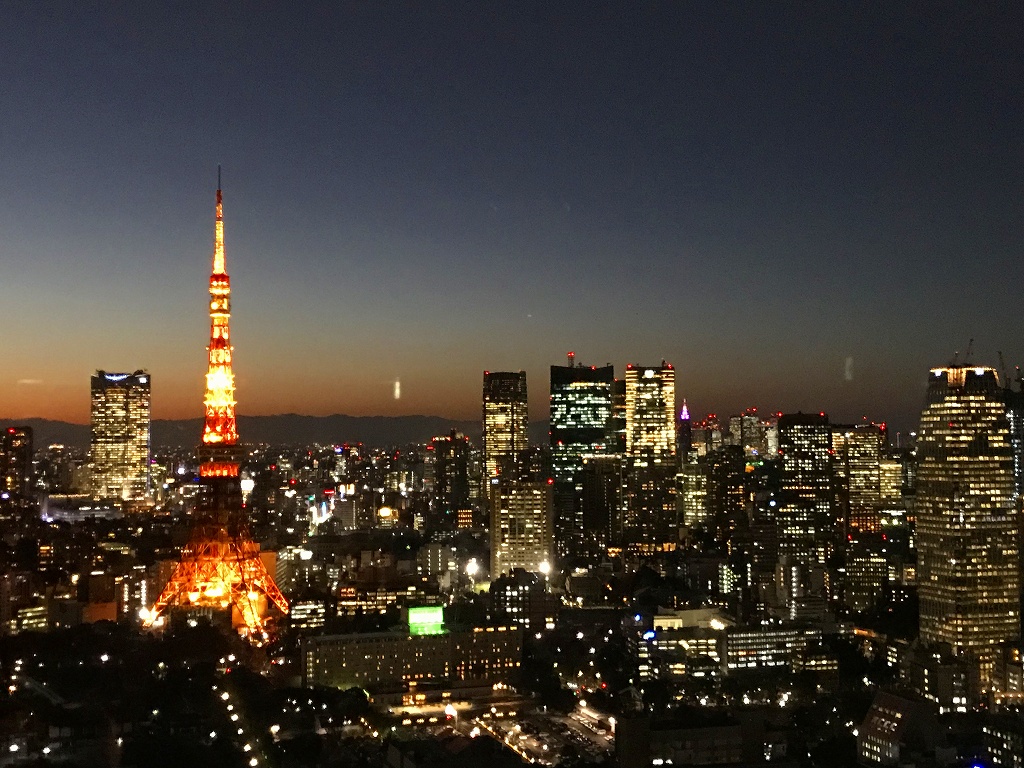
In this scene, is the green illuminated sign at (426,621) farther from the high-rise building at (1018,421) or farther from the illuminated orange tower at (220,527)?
the high-rise building at (1018,421)

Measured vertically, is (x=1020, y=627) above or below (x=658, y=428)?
below

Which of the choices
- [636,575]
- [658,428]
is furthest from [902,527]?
[658,428]

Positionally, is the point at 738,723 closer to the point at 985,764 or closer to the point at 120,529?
the point at 985,764

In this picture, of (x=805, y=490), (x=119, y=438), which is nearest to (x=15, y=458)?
(x=119, y=438)

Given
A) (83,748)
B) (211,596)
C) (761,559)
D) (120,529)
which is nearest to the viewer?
(83,748)

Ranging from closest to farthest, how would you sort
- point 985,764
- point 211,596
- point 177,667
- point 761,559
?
point 985,764 < point 177,667 < point 211,596 < point 761,559

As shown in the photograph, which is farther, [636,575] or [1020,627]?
[636,575]

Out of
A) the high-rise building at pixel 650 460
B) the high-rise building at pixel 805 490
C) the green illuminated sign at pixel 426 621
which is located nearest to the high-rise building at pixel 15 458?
the high-rise building at pixel 650 460

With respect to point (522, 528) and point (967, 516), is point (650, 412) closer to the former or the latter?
point (522, 528)

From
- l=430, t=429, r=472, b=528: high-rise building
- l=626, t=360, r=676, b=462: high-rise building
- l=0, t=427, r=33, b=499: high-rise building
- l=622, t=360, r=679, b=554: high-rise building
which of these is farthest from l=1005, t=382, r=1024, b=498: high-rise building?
l=0, t=427, r=33, b=499: high-rise building
